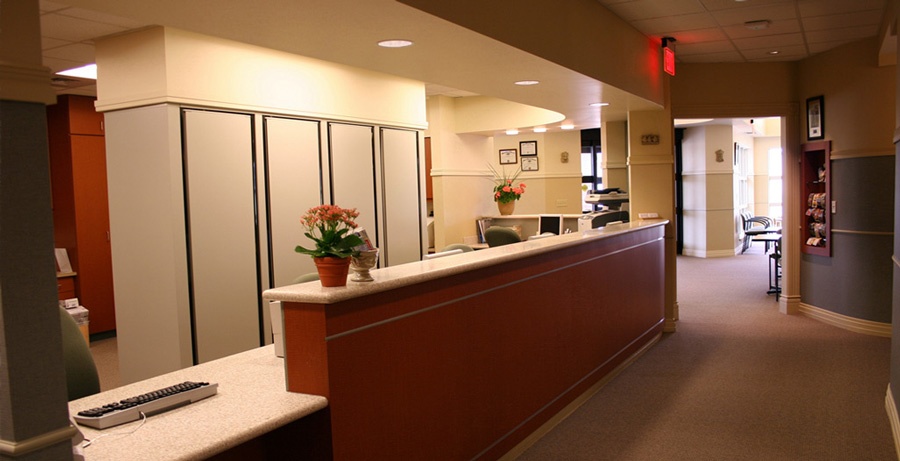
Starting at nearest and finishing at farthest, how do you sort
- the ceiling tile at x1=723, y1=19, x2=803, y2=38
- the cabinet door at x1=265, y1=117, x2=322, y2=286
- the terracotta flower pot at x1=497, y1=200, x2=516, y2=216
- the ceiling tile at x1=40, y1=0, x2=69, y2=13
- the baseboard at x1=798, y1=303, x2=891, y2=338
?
the ceiling tile at x1=40, y1=0, x2=69, y2=13
the cabinet door at x1=265, y1=117, x2=322, y2=286
the ceiling tile at x1=723, y1=19, x2=803, y2=38
the baseboard at x1=798, y1=303, x2=891, y2=338
the terracotta flower pot at x1=497, y1=200, x2=516, y2=216

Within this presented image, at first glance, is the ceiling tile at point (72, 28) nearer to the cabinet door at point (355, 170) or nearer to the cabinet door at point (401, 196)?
the cabinet door at point (355, 170)

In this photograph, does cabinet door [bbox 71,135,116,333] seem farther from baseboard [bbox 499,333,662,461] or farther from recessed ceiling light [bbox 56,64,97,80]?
baseboard [bbox 499,333,662,461]

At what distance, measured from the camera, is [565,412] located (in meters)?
4.45

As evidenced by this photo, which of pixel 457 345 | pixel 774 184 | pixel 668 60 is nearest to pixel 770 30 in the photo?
pixel 668 60

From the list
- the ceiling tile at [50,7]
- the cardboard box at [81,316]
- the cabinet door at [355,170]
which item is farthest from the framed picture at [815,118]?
the cardboard box at [81,316]

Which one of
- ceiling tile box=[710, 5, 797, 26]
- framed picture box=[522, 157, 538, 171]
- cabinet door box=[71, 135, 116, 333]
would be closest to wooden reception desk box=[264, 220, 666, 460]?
ceiling tile box=[710, 5, 797, 26]

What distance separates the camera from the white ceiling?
9.82ft

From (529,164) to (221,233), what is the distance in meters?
8.65

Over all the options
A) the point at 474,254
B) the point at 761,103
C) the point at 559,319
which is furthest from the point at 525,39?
the point at 761,103

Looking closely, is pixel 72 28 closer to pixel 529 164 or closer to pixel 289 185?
pixel 289 185

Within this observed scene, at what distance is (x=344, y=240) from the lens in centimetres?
262

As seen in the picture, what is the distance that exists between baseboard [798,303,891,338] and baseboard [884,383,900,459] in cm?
232

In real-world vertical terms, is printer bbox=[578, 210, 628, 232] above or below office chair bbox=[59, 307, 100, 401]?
above

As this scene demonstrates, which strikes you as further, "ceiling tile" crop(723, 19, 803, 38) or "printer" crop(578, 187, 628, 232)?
"printer" crop(578, 187, 628, 232)
